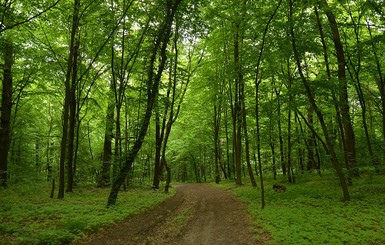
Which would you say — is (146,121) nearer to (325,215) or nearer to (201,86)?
(325,215)

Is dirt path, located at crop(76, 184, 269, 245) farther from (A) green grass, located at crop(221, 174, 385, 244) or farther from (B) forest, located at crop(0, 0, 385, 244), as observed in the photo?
(A) green grass, located at crop(221, 174, 385, 244)

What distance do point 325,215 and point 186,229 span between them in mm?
5558

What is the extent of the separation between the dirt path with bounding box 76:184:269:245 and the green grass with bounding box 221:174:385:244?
0.79 meters

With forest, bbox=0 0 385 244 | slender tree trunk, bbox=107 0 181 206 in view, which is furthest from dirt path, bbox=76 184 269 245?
slender tree trunk, bbox=107 0 181 206

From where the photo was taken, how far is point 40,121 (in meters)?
28.9

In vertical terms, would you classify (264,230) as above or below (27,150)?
below

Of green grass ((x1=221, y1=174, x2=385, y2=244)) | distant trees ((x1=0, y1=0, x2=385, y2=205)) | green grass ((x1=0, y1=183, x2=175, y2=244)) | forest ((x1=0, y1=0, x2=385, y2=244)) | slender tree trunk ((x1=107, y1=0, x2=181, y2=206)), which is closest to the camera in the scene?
green grass ((x1=0, y1=183, x2=175, y2=244))

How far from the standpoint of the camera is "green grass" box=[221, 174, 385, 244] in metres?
7.61

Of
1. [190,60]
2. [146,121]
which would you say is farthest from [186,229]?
[190,60]

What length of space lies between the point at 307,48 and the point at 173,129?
33316mm

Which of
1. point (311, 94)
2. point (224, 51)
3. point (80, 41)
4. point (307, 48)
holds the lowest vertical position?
point (311, 94)

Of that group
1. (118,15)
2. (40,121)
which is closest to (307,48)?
(118,15)

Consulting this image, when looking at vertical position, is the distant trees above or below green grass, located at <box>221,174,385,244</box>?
above

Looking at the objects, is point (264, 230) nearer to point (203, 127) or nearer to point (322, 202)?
point (322, 202)
